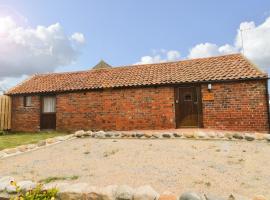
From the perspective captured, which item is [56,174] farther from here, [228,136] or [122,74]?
[122,74]

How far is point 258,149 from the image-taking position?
695 cm

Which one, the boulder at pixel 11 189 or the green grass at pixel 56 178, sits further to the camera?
the green grass at pixel 56 178

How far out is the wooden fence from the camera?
1575 centimetres

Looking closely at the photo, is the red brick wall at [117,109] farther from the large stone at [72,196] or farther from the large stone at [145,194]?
the large stone at [72,196]

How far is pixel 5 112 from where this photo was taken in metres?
16.0

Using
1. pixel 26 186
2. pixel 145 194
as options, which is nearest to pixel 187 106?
pixel 145 194

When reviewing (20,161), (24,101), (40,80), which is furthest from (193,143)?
(40,80)

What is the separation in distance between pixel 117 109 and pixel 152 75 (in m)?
A: 3.08

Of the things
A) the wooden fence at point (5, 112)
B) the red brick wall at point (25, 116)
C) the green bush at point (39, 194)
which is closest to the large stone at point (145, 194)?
the green bush at point (39, 194)

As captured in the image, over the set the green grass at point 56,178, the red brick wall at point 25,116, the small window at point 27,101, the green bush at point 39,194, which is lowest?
the green grass at point 56,178

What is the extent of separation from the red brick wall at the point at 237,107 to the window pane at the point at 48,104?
32.9ft

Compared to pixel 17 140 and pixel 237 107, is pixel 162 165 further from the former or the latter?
pixel 17 140

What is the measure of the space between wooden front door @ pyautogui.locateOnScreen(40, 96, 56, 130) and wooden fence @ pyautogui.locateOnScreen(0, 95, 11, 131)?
2539 mm

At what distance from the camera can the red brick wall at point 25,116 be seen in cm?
1581
